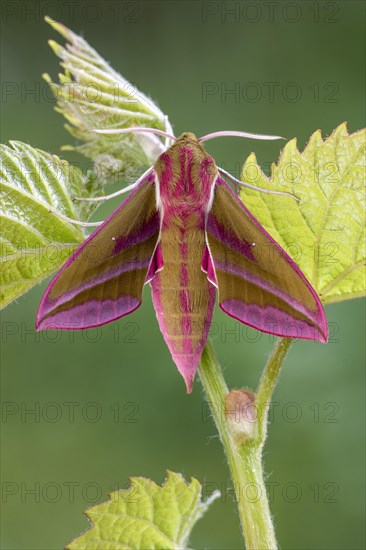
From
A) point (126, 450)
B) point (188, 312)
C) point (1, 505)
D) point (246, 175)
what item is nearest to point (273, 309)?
point (188, 312)

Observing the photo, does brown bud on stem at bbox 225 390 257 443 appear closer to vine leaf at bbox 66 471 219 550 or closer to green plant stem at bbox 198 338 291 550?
green plant stem at bbox 198 338 291 550

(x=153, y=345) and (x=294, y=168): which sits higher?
(x=153, y=345)

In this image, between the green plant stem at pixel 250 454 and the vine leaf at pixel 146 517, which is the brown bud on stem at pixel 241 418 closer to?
the green plant stem at pixel 250 454

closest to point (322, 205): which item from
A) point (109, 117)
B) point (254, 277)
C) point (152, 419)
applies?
point (254, 277)

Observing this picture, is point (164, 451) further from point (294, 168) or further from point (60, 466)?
point (294, 168)

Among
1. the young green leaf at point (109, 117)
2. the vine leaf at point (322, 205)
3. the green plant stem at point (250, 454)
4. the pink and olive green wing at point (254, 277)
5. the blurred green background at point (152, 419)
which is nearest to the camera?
the green plant stem at point (250, 454)

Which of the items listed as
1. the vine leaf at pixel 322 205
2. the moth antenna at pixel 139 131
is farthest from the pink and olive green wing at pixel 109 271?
the vine leaf at pixel 322 205

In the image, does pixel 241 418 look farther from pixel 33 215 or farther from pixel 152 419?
pixel 152 419
